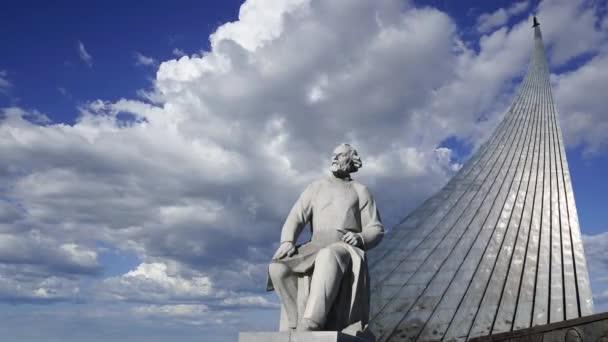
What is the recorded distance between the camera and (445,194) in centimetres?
1714

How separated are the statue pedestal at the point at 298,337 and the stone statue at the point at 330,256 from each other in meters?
0.16

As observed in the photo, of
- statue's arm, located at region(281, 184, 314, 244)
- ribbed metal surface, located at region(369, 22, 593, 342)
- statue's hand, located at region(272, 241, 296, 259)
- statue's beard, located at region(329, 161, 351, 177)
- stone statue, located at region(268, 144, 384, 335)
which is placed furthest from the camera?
ribbed metal surface, located at region(369, 22, 593, 342)

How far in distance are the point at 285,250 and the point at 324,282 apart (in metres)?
0.56

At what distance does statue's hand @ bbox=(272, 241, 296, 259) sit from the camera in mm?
4414

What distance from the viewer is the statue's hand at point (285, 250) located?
4414 mm

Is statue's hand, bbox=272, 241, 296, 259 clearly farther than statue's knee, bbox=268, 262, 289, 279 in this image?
Yes

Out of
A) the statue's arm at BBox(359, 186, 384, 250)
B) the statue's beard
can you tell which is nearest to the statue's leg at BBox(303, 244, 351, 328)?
the statue's arm at BBox(359, 186, 384, 250)

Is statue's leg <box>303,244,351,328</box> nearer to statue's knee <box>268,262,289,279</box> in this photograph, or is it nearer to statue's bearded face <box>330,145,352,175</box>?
statue's knee <box>268,262,289,279</box>

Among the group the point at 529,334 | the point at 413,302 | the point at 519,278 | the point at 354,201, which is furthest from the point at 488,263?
the point at 354,201

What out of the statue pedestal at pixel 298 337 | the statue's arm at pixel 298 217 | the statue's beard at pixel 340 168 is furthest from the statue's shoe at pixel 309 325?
the statue's beard at pixel 340 168

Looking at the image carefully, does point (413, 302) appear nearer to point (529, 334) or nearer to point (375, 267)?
point (375, 267)

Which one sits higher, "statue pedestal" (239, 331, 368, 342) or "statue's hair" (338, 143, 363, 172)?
"statue's hair" (338, 143, 363, 172)

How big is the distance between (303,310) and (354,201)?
3.54 ft

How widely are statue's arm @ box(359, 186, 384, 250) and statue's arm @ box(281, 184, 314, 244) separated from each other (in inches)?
18.8
